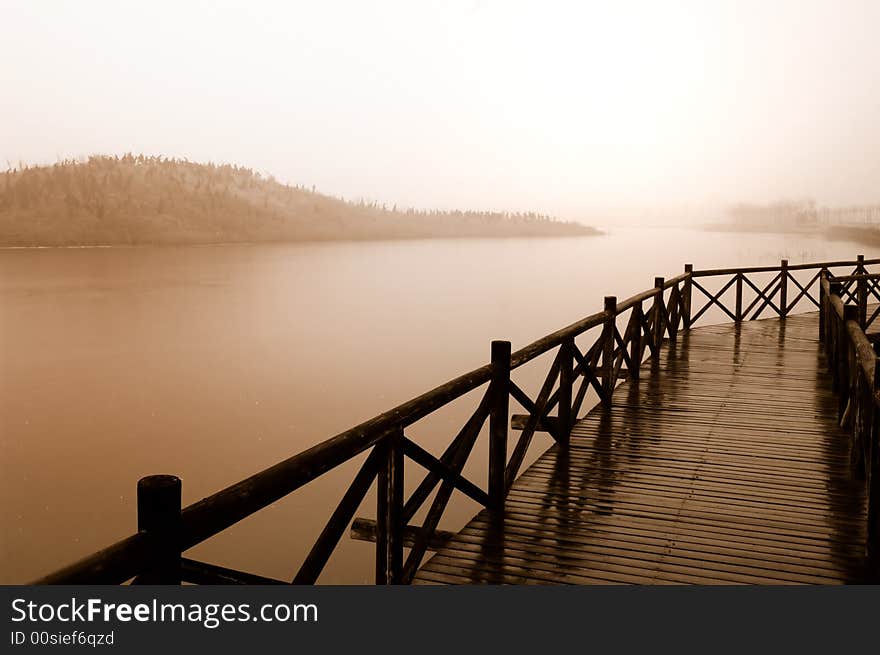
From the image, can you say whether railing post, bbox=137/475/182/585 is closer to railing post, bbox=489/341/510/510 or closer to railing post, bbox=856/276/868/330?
railing post, bbox=489/341/510/510

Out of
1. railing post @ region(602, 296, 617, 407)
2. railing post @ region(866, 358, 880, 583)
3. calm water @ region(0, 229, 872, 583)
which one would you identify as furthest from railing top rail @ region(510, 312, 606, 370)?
calm water @ region(0, 229, 872, 583)

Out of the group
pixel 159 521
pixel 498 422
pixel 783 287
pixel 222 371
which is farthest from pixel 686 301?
pixel 222 371

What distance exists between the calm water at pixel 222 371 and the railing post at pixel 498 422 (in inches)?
587

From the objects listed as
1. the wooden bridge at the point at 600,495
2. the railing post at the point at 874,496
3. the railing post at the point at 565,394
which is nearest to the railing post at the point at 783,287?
the wooden bridge at the point at 600,495

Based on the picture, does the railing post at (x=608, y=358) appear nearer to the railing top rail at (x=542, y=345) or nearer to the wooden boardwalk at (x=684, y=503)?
the wooden boardwalk at (x=684, y=503)

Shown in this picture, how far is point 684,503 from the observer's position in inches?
182

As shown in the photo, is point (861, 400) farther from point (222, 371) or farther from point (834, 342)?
point (222, 371)

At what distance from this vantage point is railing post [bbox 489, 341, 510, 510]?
4.47m

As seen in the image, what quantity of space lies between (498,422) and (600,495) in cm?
85

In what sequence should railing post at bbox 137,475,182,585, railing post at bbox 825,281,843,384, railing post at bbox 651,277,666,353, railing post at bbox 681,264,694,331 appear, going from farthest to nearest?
railing post at bbox 681,264,694,331
railing post at bbox 651,277,666,353
railing post at bbox 825,281,843,384
railing post at bbox 137,475,182,585

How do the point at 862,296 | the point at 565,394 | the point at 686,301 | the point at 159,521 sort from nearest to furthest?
the point at 159,521 < the point at 565,394 < the point at 862,296 < the point at 686,301

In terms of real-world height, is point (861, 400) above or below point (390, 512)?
above

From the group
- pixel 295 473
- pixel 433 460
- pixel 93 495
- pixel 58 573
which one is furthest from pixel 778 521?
pixel 93 495

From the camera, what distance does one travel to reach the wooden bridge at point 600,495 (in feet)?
7.65
